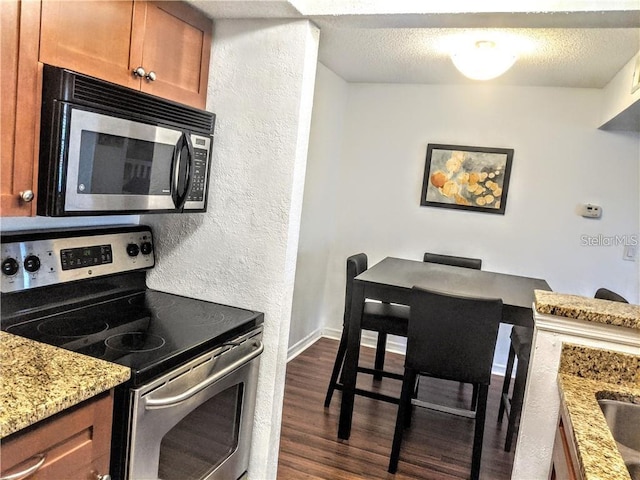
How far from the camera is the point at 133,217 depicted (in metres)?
2.17

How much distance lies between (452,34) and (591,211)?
189 centimetres

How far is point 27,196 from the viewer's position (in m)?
1.34

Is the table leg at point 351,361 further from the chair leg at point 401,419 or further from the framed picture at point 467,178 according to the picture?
the framed picture at point 467,178

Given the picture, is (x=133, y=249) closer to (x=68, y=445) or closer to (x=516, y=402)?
(x=68, y=445)

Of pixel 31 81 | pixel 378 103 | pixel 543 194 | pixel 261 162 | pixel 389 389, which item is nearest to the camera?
pixel 31 81

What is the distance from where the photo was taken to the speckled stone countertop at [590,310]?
1.36 metres

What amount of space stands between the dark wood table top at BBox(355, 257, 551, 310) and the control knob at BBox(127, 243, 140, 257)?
119cm

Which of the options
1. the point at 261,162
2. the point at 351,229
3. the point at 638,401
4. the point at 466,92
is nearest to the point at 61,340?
the point at 261,162

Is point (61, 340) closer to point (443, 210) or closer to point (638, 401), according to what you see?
point (638, 401)

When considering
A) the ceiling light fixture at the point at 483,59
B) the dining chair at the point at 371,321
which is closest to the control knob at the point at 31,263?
the dining chair at the point at 371,321

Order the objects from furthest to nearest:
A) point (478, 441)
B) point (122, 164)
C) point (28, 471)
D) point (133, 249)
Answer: point (478, 441)
point (133, 249)
point (122, 164)
point (28, 471)

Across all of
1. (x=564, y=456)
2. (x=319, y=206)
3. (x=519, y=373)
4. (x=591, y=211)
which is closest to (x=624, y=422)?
(x=564, y=456)

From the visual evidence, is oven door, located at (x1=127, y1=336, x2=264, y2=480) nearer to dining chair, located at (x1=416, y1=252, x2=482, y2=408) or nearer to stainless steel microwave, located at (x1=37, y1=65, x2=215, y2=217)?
stainless steel microwave, located at (x1=37, y1=65, x2=215, y2=217)

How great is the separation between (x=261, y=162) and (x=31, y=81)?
0.84m
